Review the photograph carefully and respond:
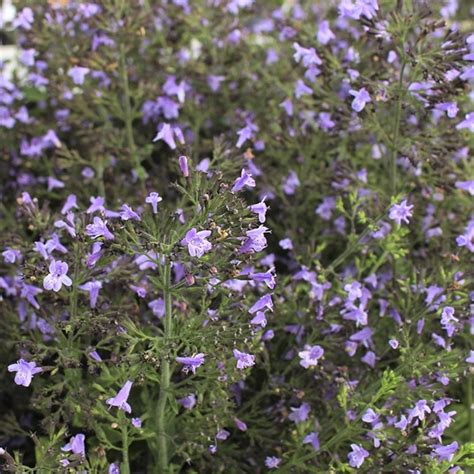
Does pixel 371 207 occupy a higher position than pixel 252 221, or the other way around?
pixel 252 221

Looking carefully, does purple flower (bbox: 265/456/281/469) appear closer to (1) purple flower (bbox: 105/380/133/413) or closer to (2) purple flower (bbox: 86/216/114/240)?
(1) purple flower (bbox: 105/380/133/413)

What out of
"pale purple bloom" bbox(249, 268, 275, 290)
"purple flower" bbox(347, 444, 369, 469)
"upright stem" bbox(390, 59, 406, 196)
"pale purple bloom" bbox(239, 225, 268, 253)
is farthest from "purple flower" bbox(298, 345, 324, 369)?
"upright stem" bbox(390, 59, 406, 196)

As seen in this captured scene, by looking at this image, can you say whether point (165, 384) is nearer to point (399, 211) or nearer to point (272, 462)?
point (272, 462)

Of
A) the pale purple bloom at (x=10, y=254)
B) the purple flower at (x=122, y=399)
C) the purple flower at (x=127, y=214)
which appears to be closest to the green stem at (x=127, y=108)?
the pale purple bloom at (x=10, y=254)

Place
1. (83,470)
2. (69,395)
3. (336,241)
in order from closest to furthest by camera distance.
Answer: (83,470)
(69,395)
(336,241)

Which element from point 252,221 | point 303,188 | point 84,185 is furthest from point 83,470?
point 303,188

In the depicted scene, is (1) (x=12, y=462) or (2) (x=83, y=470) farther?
(2) (x=83, y=470)

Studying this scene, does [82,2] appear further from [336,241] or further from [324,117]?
[336,241]

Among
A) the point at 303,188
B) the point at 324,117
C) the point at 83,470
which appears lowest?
the point at 83,470
